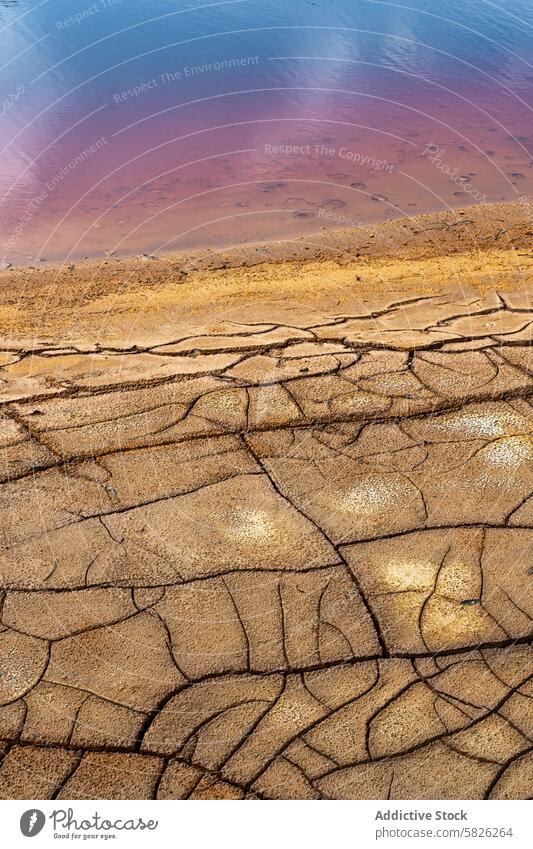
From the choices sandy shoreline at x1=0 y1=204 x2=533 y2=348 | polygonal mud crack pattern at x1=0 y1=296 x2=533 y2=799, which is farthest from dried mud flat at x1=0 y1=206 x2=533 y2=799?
sandy shoreline at x1=0 y1=204 x2=533 y2=348

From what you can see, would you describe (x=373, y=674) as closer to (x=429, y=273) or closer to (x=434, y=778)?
(x=434, y=778)

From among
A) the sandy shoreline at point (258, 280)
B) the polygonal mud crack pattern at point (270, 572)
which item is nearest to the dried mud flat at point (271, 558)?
the polygonal mud crack pattern at point (270, 572)
